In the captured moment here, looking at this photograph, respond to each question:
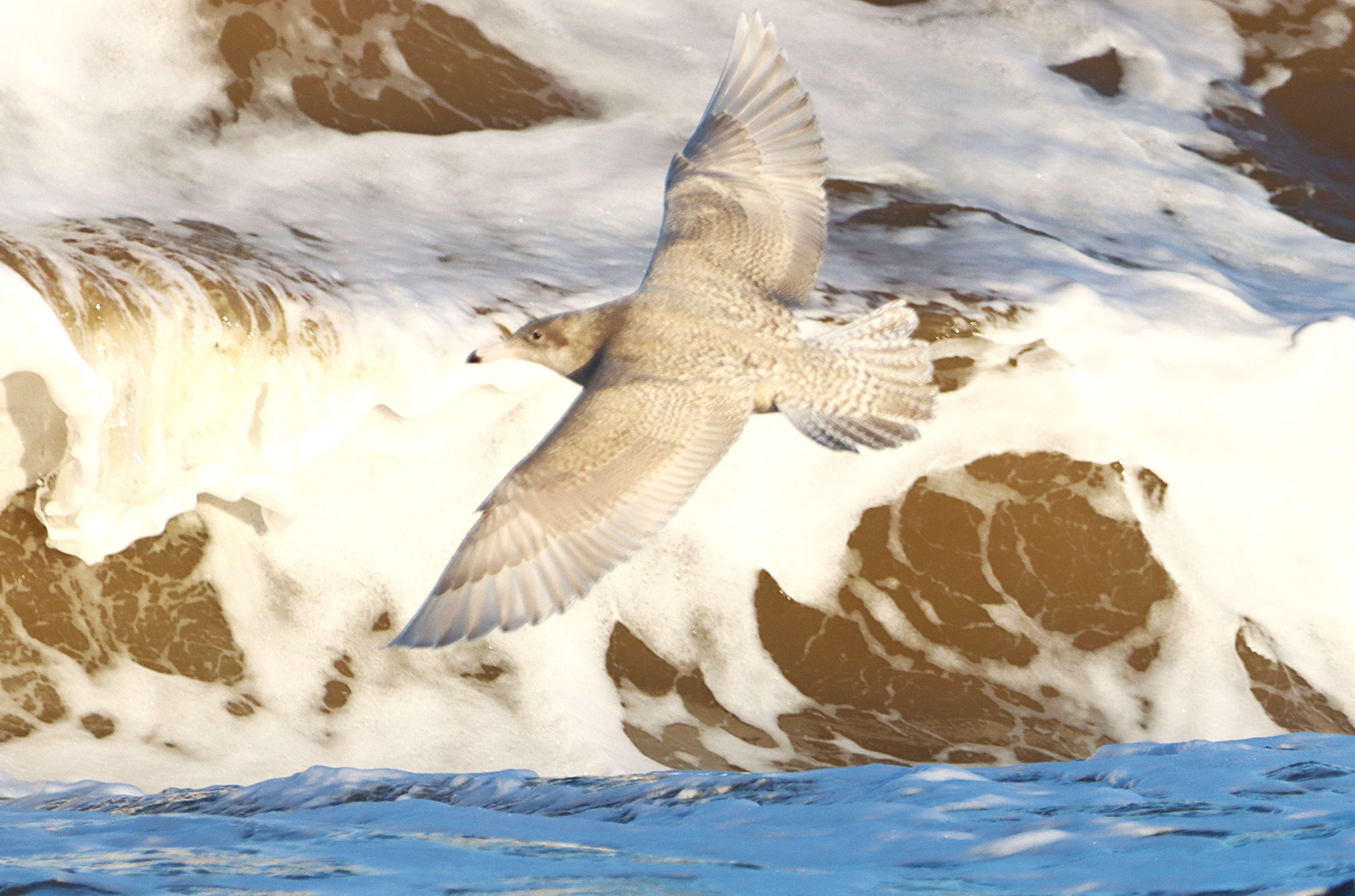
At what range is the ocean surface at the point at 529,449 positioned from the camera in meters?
5.06

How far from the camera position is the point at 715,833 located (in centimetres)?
388

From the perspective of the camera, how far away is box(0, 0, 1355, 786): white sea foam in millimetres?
5375

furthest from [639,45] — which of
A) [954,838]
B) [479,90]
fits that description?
[954,838]

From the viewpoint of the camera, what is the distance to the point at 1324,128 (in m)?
9.40

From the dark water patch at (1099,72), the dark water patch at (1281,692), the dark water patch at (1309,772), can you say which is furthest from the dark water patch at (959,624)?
the dark water patch at (1099,72)

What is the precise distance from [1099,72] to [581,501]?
692 centimetres

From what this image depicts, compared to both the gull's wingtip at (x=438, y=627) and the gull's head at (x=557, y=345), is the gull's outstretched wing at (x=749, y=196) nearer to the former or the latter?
the gull's head at (x=557, y=345)

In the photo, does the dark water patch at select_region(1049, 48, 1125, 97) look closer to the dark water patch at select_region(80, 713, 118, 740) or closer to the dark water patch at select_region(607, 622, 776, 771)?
the dark water patch at select_region(607, 622, 776, 771)

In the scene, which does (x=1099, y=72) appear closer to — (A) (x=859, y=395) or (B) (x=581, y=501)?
(A) (x=859, y=395)

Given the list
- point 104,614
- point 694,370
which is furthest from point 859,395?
point 104,614

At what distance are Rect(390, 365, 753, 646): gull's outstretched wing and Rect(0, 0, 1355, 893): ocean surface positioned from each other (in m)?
0.60

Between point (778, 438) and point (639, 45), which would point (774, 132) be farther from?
point (639, 45)

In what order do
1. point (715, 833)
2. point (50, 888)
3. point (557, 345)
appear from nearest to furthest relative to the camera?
point (50, 888)
point (715, 833)
point (557, 345)

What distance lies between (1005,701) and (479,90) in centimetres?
435
